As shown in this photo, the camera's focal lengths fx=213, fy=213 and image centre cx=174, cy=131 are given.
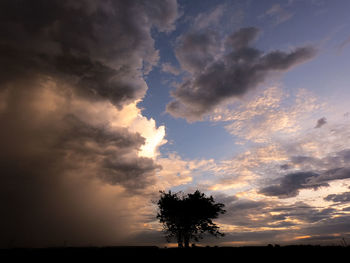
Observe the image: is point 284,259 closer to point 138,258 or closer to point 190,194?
point 138,258

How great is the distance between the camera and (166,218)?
5247cm

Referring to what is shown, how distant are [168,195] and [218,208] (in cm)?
1267

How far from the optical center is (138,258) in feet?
42.1

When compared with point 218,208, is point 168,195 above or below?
above

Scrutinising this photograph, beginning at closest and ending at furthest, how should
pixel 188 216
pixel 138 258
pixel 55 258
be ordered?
1. pixel 55 258
2. pixel 138 258
3. pixel 188 216

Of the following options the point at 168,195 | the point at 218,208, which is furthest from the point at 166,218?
the point at 218,208

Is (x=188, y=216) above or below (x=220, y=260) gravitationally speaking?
above

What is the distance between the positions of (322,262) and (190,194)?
41573 mm

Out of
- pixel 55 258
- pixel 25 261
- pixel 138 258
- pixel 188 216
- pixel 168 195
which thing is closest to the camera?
pixel 25 261

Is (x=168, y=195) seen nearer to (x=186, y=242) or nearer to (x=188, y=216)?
(x=188, y=216)

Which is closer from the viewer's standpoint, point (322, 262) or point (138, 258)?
point (322, 262)

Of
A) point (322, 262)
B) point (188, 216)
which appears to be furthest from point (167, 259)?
point (188, 216)

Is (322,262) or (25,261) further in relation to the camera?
(322,262)

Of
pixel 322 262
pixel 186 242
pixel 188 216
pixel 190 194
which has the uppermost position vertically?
pixel 190 194
